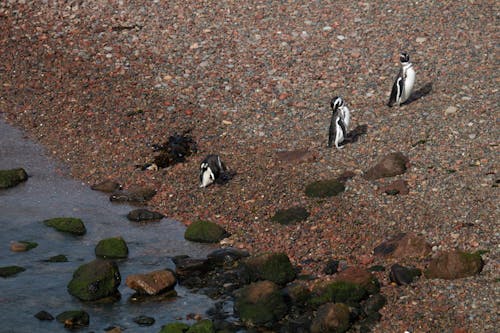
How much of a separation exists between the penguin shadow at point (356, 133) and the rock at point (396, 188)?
7.57 ft

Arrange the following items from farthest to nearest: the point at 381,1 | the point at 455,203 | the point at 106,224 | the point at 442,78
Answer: the point at 381,1 < the point at 442,78 < the point at 106,224 < the point at 455,203

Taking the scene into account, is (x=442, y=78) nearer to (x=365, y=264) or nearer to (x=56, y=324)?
(x=365, y=264)

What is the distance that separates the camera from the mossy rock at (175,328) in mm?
12789

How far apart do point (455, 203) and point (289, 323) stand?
459 centimetres

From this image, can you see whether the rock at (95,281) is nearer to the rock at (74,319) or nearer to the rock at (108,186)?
the rock at (74,319)

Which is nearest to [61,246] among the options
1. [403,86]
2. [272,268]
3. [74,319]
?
[74,319]

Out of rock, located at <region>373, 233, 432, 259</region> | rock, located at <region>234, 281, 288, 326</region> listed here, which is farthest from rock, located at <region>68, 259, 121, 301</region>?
rock, located at <region>373, 233, 432, 259</region>

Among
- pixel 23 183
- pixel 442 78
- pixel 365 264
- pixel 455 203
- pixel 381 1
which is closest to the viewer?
pixel 365 264

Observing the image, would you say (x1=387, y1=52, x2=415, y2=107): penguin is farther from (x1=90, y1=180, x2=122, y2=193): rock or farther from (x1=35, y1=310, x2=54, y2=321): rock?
(x1=35, y1=310, x2=54, y2=321): rock

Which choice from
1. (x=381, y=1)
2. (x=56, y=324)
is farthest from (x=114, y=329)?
(x=381, y=1)

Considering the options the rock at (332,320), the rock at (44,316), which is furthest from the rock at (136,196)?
the rock at (332,320)

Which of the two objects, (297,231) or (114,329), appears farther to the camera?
(297,231)

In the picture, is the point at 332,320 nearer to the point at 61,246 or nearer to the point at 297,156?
the point at 61,246

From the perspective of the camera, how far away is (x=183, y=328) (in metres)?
12.9
